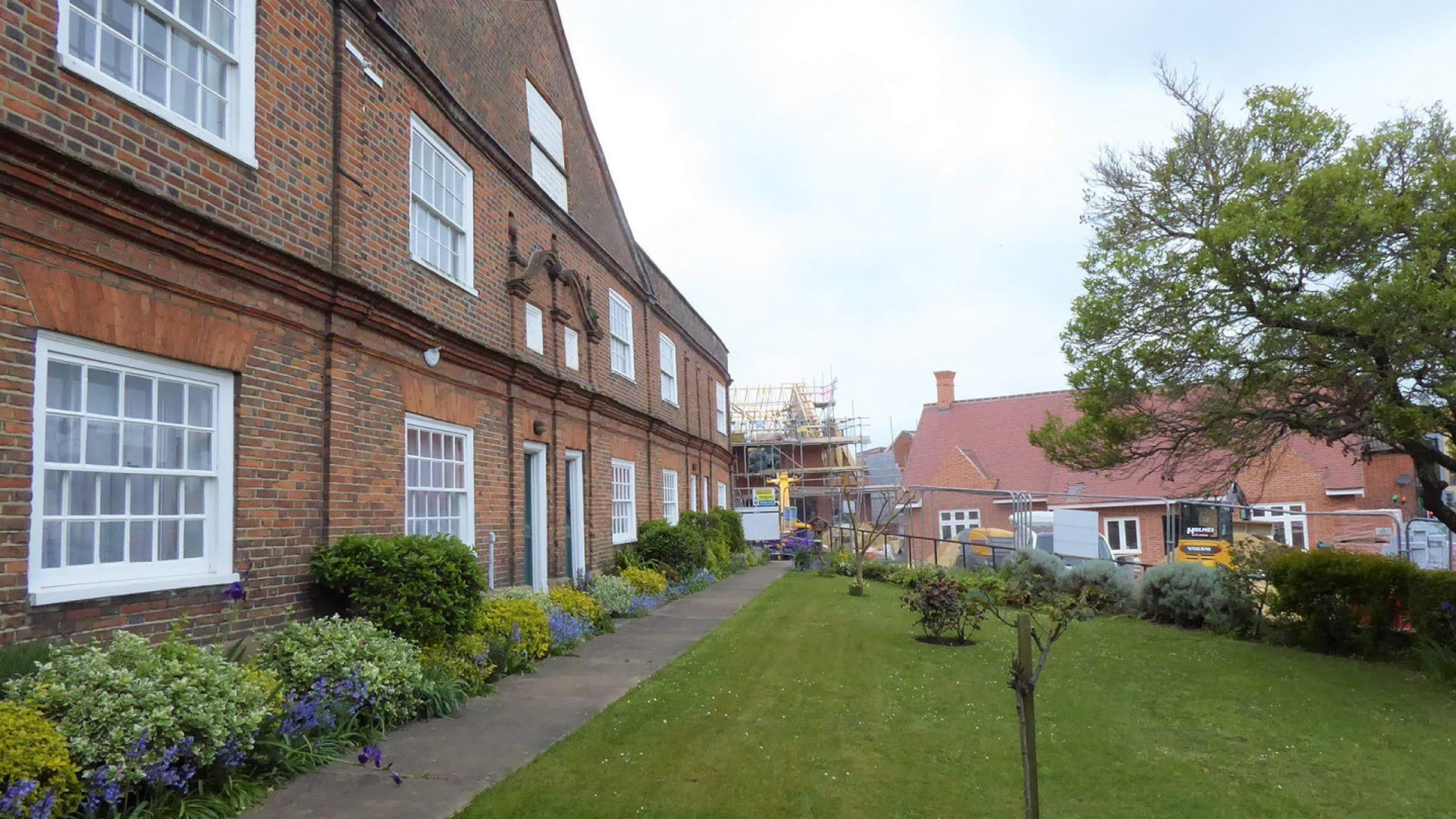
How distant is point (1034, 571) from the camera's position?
16422 millimetres

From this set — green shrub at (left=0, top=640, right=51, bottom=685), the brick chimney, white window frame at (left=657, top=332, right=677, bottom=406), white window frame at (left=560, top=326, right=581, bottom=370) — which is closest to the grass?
green shrub at (left=0, top=640, right=51, bottom=685)

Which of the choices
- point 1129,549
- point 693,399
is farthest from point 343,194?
point 1129,549

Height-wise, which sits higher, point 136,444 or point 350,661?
point 136,444

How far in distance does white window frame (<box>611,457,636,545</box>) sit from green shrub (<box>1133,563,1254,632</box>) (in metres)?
8.73

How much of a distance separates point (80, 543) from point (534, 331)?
300 inches

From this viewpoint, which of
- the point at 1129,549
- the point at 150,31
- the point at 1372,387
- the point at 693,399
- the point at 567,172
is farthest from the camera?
the point at 1129,549

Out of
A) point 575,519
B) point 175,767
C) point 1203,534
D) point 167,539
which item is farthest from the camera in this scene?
point 1203,534

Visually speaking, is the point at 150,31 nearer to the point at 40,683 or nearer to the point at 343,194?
the point at 343,194

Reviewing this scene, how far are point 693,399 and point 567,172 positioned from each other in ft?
32.6

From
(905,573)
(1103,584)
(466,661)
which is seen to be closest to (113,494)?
(466,661)

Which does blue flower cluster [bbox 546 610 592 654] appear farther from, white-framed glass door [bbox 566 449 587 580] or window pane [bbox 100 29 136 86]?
window pane [bbox 100 29 136 86]

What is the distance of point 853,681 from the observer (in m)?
8.51

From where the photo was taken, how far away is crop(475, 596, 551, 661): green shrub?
28.8ft

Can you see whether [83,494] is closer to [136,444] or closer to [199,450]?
[136,444]
